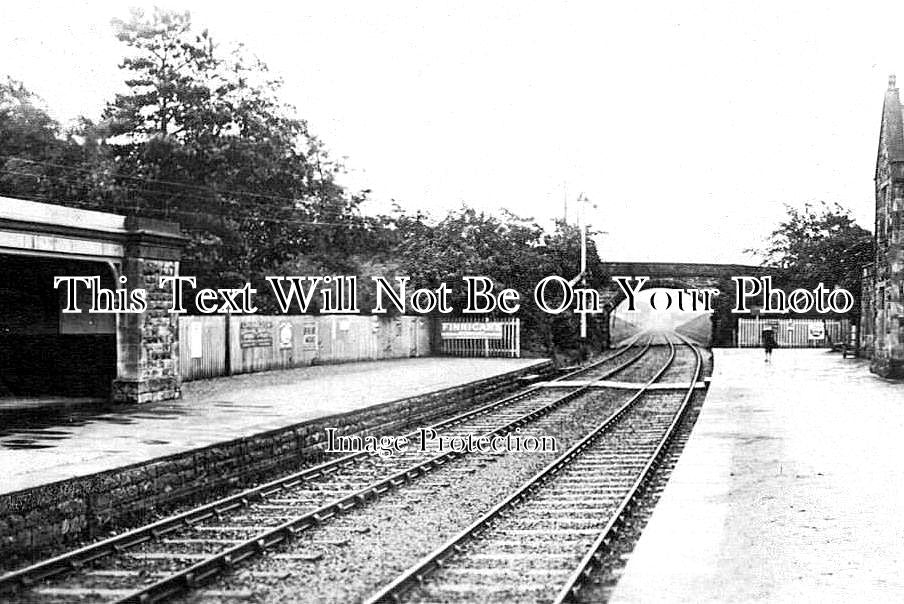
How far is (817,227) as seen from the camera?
160ft

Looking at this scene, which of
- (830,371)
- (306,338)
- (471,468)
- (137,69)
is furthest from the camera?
(137,69)

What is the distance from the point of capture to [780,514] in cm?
1012

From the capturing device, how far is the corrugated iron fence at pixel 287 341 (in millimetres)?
24375

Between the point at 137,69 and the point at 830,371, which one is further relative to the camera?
the point at 137,69

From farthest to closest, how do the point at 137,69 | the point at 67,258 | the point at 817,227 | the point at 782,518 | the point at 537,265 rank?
the point at 817,227 → the point at 537,265 → the point at 137,69 → the point at 67,258 → the point at 782,518

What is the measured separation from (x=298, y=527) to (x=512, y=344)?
29.8 meters

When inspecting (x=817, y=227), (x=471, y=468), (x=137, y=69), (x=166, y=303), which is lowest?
(x=471, y=468)

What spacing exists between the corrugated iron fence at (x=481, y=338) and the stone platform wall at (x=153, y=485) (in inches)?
834

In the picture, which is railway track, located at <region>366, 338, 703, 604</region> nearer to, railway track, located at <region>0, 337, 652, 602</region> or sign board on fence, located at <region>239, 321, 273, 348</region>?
railway track, located at <region>0, 337, 652, 602</region>

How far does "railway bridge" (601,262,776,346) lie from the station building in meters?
27.2

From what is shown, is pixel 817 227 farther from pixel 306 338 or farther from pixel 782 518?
pixel 782 518

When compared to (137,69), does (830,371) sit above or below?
below

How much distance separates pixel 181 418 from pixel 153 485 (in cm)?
488

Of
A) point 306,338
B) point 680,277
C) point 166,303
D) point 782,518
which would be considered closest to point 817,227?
point 680,277
